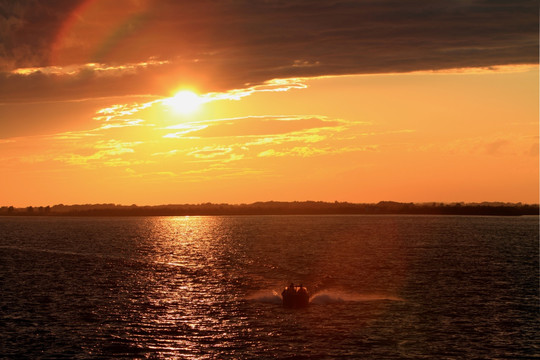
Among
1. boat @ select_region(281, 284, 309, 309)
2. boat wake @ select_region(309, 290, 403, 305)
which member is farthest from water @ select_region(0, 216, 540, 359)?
boat @ select_region(281, 284, 309, 309)

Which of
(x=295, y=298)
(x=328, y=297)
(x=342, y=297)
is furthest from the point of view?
(x=342, y=297)

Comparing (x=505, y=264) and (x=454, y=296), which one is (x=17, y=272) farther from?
(x=505, y=264)

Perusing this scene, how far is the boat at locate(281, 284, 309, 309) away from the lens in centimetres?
6788

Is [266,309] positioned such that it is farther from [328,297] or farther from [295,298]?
[328,297]

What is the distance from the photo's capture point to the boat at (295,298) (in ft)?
223

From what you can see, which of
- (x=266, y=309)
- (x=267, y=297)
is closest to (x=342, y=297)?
(x=267, y=297)

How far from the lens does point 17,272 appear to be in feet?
330

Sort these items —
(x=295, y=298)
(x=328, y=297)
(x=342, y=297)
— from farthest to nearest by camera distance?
(x=342, y=297)
(x=328, y=297)
(x=295, y=298)

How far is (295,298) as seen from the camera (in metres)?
68.2

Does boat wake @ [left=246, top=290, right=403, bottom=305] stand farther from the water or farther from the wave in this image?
the water

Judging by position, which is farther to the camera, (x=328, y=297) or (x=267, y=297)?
(x=267, y=297)

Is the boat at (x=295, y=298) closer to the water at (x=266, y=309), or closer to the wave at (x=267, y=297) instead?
the water at (x=266, y=309)

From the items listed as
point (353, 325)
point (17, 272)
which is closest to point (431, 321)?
point (353, 325)

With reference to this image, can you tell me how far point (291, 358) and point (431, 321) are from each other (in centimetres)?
1810
